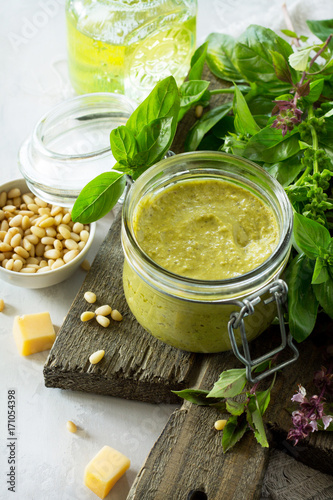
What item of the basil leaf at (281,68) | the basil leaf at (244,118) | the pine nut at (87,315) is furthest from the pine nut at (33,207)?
the basil leaf at (281,68)

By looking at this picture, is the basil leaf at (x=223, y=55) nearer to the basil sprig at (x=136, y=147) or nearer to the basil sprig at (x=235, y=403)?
the basil sprig at (x=136, y=147)

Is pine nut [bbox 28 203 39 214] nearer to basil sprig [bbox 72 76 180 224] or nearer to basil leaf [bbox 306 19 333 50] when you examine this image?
basil sprig [bbox 72 76 180 224]

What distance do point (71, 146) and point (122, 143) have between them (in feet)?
1.60

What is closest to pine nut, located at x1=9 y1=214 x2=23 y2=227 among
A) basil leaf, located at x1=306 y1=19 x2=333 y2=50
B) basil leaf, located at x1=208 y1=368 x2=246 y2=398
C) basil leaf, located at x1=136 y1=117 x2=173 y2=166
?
basil leaf, located at x1=136 y1=117 x2=173 y2=166

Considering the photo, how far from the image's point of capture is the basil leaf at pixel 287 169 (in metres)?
1.38

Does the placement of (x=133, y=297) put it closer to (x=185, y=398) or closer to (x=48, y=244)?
(x=185, y=398)

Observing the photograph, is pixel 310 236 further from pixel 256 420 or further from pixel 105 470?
pixel 105 470

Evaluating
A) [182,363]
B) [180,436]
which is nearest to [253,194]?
[182,363]

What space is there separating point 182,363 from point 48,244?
1.57 ft

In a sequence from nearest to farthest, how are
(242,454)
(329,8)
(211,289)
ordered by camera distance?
(211,289), (242,454), (329,8)

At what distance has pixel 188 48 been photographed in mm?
1760

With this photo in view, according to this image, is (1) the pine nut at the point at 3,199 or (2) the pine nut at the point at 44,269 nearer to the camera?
(2) the pine nut at the point at 44,269

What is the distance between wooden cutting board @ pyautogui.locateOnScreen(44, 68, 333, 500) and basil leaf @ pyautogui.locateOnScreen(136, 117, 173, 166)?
1.01 ft

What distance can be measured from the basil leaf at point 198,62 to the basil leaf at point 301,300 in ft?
2.09
